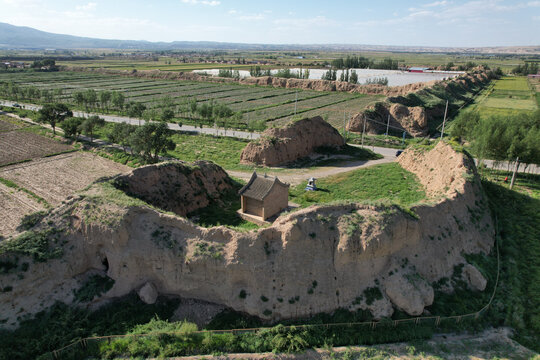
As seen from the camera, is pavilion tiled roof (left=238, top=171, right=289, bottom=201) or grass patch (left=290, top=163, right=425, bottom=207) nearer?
pavilion tiled roof (left=238, top=171, right=289, bottom=201)

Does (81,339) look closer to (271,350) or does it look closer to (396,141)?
(271,350)

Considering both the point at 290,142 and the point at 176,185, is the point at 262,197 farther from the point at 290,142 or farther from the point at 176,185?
the point at 290,142

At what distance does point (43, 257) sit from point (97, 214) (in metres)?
3.46

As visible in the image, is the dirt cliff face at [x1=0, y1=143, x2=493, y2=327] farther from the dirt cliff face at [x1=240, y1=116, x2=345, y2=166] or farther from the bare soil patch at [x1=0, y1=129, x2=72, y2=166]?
the bare soil patch at [x1=0, y1=129, x2=72, y2=166]

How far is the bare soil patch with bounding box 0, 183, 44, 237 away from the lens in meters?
28.5

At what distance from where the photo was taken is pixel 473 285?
66.7 feet

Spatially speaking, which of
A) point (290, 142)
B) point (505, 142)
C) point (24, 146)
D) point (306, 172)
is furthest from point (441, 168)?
point (24, 146)

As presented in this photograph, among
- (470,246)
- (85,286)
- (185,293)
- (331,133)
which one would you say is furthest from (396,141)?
(85,286)

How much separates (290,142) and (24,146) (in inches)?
1609

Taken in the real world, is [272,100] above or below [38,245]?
above

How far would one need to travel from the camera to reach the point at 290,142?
146 ft

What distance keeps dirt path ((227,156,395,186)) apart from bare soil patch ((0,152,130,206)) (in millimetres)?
15933

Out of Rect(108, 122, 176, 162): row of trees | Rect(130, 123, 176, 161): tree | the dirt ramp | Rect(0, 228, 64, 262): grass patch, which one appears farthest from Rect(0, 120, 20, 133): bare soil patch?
the dirt ramp

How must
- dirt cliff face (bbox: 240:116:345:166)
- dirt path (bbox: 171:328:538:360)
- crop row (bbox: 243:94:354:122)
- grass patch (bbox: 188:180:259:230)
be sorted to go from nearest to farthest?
dirt path (bbox: 171:328:538:360)
grass patch (bbox: 188:180:259:230)
dirt cliff face (bbox: 240:116:345:166)
crop row (bbox: 243:94:354:122)
